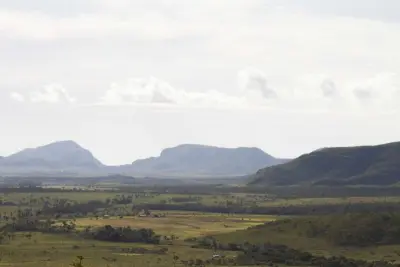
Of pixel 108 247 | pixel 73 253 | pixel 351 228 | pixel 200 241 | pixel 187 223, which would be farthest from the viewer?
pixel 187 223

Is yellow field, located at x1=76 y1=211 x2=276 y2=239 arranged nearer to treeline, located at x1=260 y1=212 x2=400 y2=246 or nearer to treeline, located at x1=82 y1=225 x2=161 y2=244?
treeline, located at x1=82 y1=225 x2=161 y2=244

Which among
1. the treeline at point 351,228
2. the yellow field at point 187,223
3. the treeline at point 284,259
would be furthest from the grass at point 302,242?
the yellow field at point 187,223

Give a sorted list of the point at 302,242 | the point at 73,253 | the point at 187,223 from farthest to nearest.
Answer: the point at 187,223, the point at 302,242, the point at 73,253

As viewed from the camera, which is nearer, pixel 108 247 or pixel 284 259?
pixel 284 259

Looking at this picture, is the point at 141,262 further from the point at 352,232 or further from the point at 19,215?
the point at 19,215

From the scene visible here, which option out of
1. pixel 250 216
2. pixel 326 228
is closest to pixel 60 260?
pixel 326 228

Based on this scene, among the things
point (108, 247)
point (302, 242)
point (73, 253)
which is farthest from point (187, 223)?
point (73, 253)

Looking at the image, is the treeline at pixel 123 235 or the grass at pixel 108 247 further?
the treeline at pixel 123 235

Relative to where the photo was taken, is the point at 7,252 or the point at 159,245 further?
the point at 159,245

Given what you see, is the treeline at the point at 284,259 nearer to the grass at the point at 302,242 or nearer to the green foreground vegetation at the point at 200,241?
the green foreground vegetation at the point at 200,241

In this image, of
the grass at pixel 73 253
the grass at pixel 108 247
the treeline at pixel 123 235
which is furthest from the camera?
the treeline at pixel 123 235

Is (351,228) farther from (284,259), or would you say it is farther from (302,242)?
(284,259)
